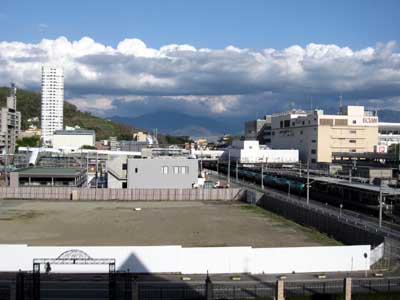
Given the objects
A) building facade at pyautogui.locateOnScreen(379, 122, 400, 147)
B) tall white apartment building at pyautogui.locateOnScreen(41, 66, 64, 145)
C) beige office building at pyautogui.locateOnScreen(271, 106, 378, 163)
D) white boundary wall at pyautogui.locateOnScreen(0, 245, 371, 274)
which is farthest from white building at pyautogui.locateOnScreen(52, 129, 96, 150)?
white boundary wall at pyautogui.locateOnScreen(0, 245, 371, 274)

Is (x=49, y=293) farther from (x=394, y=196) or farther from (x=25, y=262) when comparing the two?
(x=394, y=196)

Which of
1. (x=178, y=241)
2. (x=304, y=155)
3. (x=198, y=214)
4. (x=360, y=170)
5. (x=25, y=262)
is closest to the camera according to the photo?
(x=25, y=262)

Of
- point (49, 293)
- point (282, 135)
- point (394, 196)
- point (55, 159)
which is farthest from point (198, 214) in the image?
point (282, 135)

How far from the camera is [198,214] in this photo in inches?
1748

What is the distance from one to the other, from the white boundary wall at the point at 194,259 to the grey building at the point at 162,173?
34.6m

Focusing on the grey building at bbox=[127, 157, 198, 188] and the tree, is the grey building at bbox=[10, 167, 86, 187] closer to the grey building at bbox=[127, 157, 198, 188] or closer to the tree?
the grey building at bbox=[127, 157, 198, 188]

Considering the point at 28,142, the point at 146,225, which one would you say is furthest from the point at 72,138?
the point at 146,225

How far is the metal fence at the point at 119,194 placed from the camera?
53.2 meters

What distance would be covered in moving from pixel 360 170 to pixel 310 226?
36230 mm

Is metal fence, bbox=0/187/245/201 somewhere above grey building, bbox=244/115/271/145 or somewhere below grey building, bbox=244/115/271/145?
below

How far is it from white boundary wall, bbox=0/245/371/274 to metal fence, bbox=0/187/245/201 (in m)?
30.9

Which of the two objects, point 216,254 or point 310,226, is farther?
point 310,226

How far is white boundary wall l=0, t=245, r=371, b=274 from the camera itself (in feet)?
74.7

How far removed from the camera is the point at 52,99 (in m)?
188
